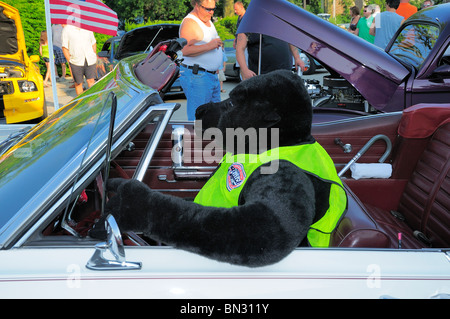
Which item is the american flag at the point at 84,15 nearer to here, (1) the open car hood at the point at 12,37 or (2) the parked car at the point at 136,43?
(1) the open car hood at the point at 12,37

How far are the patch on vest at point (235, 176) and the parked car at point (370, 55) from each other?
2090mm

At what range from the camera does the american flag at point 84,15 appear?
463cm

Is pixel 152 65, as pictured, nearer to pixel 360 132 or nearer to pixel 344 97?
pixel 360 132

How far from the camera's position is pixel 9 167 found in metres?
1.51

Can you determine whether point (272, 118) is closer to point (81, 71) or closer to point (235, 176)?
point (235, 176)

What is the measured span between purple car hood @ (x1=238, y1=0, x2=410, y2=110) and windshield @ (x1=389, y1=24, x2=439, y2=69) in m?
0.67

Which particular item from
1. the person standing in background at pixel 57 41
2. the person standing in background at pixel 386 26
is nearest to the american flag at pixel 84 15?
the person standing in background at pixel 386 26

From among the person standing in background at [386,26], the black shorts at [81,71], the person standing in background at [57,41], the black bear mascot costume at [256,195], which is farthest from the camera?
the person standing in background at [57,41]

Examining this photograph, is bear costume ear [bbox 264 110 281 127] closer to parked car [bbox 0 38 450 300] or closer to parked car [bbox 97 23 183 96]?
parked car [bbox 0 38 450 300]

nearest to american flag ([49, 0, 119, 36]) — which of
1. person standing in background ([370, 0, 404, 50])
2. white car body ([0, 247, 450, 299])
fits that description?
person standing in background ([370, 0, 404, 50])

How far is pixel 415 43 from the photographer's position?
405 centimetres

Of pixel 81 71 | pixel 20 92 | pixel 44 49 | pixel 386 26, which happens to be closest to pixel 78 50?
pixel 81 71

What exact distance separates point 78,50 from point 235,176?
6.39 m

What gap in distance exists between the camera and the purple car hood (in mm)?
3215
